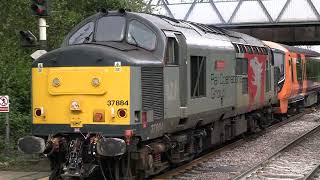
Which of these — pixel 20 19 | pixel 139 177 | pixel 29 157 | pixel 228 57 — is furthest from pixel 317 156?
pixel 20 19

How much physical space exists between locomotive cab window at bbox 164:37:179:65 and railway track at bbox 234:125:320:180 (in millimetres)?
2352

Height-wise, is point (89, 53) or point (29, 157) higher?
point (89, 53)

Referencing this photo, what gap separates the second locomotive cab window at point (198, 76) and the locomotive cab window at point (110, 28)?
169cm

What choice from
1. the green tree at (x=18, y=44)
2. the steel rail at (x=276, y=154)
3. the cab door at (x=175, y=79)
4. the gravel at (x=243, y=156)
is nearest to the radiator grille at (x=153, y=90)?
the cab door at (x=175, y=79)

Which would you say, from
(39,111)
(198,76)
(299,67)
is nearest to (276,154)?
(198,76)

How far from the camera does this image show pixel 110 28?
10328 mm

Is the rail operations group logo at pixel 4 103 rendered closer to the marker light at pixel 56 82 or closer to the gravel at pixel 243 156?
the marker light at pixel 56 82

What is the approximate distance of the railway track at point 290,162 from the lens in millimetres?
11219

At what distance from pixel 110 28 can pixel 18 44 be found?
253 inches

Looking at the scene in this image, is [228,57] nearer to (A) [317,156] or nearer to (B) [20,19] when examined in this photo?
(A) [317,156]

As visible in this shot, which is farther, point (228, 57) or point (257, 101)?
point (257, 101)

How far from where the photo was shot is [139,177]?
32.5 feet

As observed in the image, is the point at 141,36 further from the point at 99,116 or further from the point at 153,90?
the point at 99,116

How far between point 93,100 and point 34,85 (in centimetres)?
114
